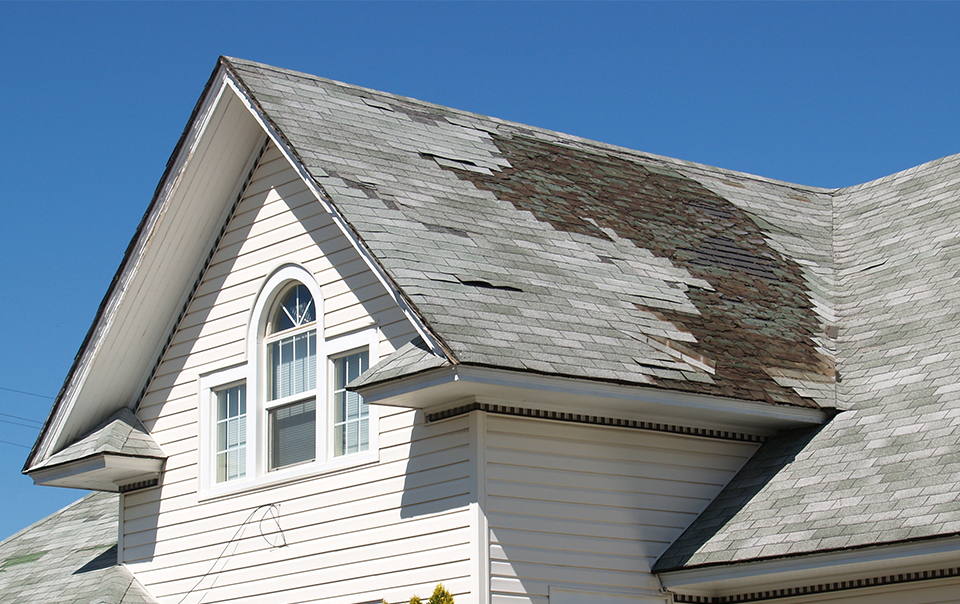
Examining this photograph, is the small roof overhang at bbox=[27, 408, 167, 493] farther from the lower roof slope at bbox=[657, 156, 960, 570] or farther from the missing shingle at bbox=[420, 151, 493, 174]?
the lower roof slope at bbox=[657, 156, 960, 570]

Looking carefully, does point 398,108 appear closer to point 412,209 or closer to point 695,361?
point 412,209

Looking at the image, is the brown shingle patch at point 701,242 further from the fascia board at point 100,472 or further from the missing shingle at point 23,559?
the missing shingle at point 23,559

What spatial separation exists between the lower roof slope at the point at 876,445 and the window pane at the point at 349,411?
10.9 ft

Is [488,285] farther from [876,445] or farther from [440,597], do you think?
[876,445]

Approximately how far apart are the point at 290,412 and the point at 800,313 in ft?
20.6

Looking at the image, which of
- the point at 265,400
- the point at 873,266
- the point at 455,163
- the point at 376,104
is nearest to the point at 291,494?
the point at 265,400

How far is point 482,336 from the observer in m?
10.9

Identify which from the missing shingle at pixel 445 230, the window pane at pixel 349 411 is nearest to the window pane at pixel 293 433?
the window pane at pixel 349 411

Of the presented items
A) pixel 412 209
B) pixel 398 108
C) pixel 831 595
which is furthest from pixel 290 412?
pixel 831 595

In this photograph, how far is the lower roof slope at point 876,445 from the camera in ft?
35.9

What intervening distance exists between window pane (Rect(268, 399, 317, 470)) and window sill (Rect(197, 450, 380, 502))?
14cm

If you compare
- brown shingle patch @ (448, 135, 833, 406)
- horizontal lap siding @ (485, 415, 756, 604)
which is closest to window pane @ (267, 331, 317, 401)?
brown shingle patch @ (448, 135, 833, 406)

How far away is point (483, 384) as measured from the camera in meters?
10.7

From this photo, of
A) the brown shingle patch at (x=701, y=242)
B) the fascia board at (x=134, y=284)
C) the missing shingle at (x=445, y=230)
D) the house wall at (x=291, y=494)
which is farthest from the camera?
the fascia board at (x=134, y=284)
